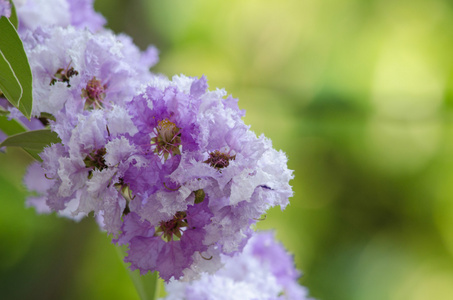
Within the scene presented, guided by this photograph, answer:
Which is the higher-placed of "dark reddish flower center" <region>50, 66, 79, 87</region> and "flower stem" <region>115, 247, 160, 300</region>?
"dark reddish flower center" <region>50, 66, 79, 87</region>

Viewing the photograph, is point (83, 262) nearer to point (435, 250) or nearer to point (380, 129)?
point (380, 129)

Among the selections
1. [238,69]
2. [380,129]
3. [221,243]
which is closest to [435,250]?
[380,129]

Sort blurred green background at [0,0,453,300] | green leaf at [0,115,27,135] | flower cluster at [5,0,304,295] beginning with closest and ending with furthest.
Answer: flower cluster at [5,0,304,295] < green leaf at [0,115,27,135] < blurred green background at [0,0,453,300]

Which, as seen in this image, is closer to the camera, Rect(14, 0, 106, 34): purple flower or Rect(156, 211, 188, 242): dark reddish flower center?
Rect(156, 211, 188, 242): dark reddish flower center

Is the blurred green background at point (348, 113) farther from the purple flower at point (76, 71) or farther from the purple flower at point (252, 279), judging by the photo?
the purple flower at point (76, 71)

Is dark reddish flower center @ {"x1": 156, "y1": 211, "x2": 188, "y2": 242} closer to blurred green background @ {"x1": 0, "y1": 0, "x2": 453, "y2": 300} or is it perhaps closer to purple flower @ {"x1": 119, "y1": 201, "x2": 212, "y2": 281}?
purple flower @ {"x1": 119, "y1": 201, "x2": 212, "y2": 281}

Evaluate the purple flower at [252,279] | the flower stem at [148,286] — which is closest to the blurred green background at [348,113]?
the purple flower at [252,279]

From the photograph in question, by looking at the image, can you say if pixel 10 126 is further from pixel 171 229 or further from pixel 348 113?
pixel 348 113

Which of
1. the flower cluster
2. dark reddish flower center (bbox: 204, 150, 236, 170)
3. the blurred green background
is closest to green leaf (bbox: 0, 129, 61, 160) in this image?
the flower cluster

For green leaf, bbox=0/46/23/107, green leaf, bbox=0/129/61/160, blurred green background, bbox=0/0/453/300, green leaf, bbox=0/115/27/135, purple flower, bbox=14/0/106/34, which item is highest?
blurred green background, bbox=0/0/453/300
